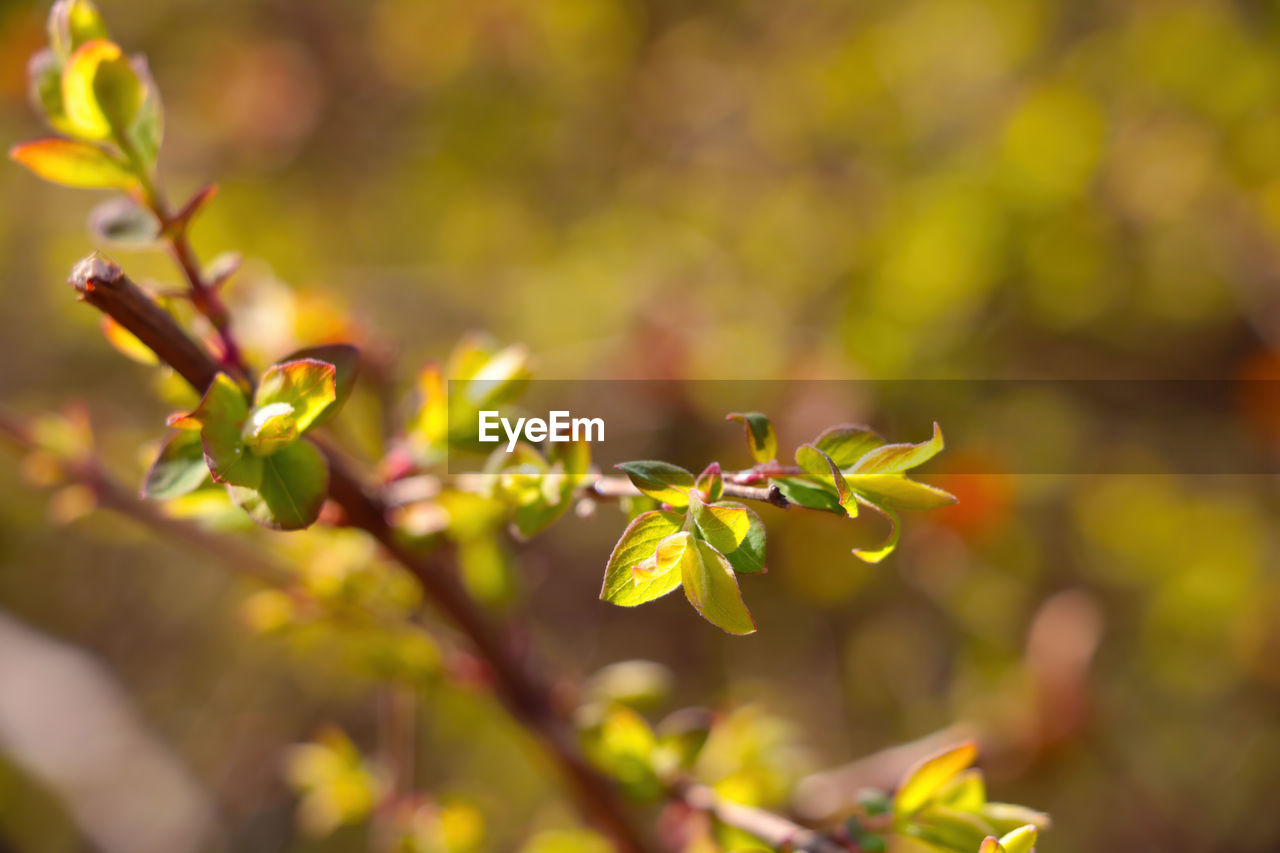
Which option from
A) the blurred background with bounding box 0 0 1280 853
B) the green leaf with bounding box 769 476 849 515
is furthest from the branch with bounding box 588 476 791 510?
the blurred background with bounding box 0 0 1280 853

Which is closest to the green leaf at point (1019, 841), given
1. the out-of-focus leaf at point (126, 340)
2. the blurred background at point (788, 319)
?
the out-of-focus leaf at point (126, 340)

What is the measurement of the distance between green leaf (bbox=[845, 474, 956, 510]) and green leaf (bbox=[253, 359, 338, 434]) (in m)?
0.21

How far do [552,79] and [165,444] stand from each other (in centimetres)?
160

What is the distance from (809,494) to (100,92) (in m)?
0.35

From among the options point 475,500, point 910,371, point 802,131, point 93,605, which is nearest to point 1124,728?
point 910,371

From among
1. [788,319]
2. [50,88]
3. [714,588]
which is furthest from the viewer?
[788,319]

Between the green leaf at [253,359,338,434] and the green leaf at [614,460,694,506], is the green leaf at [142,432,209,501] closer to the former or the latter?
the green leaf at [253,359,338,434]

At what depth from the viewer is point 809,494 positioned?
34 cm

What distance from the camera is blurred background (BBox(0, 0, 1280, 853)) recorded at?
132 cm

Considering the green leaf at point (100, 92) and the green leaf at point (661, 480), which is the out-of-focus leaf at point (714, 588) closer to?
the green leaf at point (661, 480)

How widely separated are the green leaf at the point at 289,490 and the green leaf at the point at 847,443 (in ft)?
0.67

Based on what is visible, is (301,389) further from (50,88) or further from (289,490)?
(50,88)

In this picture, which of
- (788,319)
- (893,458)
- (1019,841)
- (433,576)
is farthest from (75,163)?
(788,319)

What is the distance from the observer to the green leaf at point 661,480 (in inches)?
12.7
